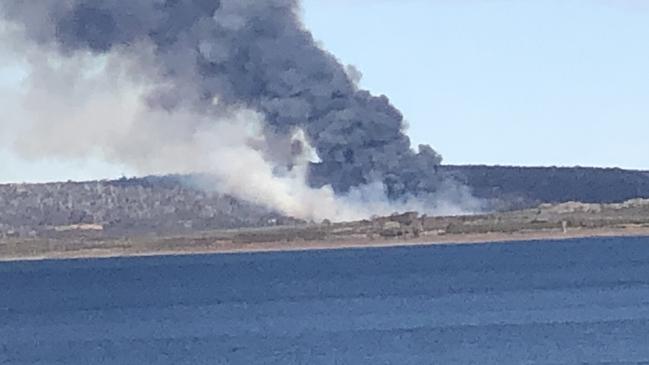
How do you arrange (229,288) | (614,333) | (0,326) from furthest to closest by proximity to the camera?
1. (229,288)
2. (0,326)
3. (614,333)

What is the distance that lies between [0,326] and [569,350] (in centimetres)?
4227

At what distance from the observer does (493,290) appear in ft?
439

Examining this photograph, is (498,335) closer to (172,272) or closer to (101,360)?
(101,360)

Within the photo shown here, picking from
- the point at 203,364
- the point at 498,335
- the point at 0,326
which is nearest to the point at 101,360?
the point at 203,364

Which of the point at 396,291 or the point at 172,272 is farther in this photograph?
the point at 172,272

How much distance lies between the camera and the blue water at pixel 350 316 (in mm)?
87312

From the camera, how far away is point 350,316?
11169 centimetres

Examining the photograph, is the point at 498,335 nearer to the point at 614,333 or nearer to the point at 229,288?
the point at 614,333

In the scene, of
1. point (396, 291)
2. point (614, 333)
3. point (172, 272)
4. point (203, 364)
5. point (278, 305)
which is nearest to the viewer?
point (203, 364)

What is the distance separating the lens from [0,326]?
380 feet

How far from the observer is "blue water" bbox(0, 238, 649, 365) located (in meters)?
87.3

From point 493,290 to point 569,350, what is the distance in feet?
161

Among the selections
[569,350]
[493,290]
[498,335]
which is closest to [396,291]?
[493,290]

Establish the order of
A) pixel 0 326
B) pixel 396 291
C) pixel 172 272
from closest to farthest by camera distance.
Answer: pixel 0 326, pixel 396 291, pixel 172 272
